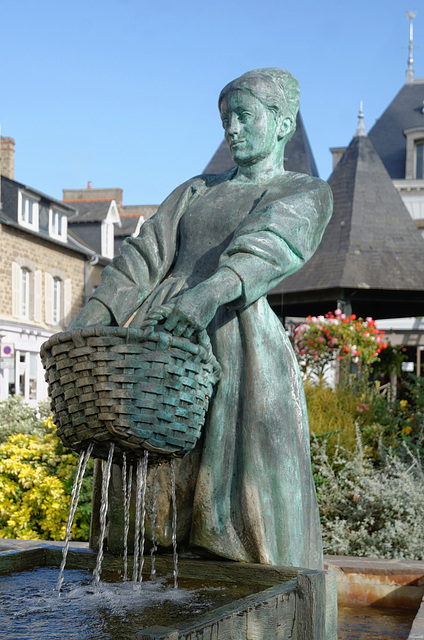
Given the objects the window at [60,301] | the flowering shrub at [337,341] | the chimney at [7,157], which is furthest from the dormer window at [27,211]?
the flowering shrub at [337,341]

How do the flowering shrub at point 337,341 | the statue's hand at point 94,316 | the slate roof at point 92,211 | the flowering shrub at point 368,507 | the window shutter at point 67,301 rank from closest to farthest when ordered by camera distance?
the statue's hand at point 94,316 → the flowering shrub at point 368,507 → the flowering shrub at point 337,341 → the window shutter at point 67,301 → the slate roof at point 92,211

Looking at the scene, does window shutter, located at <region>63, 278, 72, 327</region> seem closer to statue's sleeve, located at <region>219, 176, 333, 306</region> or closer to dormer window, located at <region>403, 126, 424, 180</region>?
dormer window, located at <region>403, 126, 424, 180</region>

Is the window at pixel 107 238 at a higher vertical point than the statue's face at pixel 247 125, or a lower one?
higher

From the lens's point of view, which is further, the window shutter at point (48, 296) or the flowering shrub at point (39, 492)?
the window shutter at point (48, 296)

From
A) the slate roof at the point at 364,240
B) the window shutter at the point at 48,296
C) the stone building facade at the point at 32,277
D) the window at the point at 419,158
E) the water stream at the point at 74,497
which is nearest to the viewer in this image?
the water stream at the point at 74,497

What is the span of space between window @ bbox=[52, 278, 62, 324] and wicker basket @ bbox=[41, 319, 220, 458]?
2566cm

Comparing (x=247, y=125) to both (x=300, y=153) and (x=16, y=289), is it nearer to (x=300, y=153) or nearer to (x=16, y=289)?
(x=300, y=153)

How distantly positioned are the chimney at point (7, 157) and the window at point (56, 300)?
A: 12.0 feet

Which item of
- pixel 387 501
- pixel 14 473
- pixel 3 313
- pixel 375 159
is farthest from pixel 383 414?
pixel 3 313

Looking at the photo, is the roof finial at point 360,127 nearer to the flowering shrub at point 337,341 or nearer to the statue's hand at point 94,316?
the flowering shrub at point 337,341

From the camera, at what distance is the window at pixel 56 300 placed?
92.1 feet

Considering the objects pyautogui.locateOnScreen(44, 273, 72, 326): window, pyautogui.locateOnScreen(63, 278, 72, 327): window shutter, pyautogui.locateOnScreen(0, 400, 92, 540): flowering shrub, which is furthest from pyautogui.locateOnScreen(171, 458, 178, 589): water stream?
pyautogui.locateOnScreen(63, 278, 72, 327): window shutter

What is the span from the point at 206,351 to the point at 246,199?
2.58 ft

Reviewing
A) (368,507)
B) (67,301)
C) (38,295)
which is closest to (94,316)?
(368,507)
